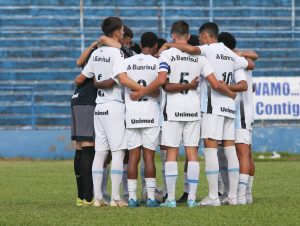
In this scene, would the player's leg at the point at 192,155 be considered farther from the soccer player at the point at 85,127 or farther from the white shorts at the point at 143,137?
the soccer player at the point at 85,127

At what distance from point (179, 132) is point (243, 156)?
1145mm

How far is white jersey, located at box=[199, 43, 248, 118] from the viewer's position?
12.9 metres

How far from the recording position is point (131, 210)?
1207 cm

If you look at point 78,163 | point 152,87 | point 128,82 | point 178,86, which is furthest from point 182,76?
point 78,163

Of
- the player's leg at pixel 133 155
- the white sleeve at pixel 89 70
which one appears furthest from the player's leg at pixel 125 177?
the white sleeve at pixel 89 70

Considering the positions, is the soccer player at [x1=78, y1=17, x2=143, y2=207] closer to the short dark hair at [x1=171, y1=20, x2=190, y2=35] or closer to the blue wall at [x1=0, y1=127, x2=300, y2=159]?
the short dark hair at [x1=171, y1=20, x2=190, y2=35]

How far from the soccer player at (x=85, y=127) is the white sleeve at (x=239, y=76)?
1829mm

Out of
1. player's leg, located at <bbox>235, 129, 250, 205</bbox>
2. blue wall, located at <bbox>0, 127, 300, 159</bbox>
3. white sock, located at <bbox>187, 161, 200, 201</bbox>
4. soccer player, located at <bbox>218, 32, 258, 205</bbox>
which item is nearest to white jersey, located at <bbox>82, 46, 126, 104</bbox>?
white sock, located at <bbox>187, 161, 200, 201</bbox>

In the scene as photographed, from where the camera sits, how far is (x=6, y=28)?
29.2 m

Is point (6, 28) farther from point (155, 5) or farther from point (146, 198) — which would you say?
point (146, 198)

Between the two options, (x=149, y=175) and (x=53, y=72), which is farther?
(x=53, y=72)

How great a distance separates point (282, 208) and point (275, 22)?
→ 19415mm

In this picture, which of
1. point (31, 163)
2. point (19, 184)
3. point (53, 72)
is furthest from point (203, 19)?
point (19, 184)

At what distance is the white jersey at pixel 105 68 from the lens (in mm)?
12945
